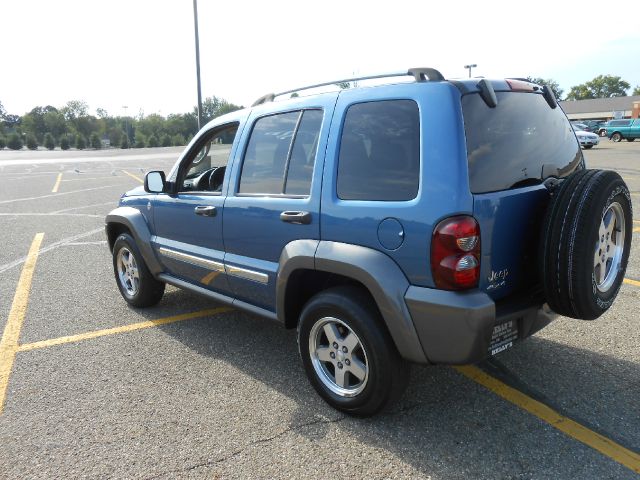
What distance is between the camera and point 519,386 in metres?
3.13

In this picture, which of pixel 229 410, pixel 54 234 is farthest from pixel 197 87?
pixel 229 410

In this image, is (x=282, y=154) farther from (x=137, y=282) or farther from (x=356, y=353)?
(x=137, y=282)

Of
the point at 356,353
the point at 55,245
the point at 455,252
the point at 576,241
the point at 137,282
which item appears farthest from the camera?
the point at 55,245

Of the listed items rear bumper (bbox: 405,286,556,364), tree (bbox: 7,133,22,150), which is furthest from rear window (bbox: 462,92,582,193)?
tree (bbox: 7,133,22,150)

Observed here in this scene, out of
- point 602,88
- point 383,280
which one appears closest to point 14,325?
point 383,280

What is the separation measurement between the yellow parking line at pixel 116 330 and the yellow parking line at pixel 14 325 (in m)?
0.12

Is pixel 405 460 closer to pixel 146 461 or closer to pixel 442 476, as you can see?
pixel 442 476

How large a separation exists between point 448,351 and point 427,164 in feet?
2.96

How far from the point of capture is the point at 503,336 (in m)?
2.57

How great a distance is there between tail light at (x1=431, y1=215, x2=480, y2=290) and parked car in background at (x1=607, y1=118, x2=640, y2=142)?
119ft

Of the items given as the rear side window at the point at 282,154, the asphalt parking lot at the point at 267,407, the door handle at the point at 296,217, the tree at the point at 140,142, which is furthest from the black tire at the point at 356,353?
the tree at the point at 140,142

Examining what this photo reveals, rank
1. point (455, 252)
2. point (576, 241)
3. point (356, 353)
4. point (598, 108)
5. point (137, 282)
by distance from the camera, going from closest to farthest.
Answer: point (455, 252)
point (576, 241)
point (356, 353)
point (137, 282)
point (598, 108)

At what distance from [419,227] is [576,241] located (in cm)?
78

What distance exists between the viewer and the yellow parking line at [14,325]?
3.58 meters
